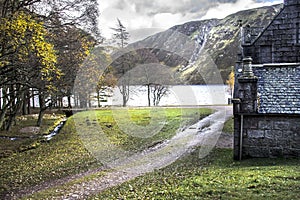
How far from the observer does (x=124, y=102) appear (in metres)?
49.1

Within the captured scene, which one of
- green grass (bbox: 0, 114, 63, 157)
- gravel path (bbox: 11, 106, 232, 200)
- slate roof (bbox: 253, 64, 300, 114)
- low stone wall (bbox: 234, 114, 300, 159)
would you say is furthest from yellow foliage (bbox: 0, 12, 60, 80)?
slate roof (bbox: 253, 64, 300, 114)

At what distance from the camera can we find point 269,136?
13141 mm

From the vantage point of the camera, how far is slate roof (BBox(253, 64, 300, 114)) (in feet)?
42.7

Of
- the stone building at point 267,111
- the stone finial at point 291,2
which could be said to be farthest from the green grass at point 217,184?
the stone finial at point 291,2

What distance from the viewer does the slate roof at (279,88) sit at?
512 inches

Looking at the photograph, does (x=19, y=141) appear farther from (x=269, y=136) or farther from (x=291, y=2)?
(x=291, y=2)

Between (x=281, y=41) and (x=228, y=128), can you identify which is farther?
(x=228, y=128)

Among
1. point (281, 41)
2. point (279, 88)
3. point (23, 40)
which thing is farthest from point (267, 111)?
point (23, 40)

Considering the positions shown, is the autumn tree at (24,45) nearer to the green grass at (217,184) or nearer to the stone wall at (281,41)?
the green grass at (217,184)

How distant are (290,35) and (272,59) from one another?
1.64m

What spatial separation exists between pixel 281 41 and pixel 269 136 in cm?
676

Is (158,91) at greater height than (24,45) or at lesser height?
lesser

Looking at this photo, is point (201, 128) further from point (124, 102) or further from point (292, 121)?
point (124, 102)

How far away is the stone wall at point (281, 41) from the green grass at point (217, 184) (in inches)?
279
